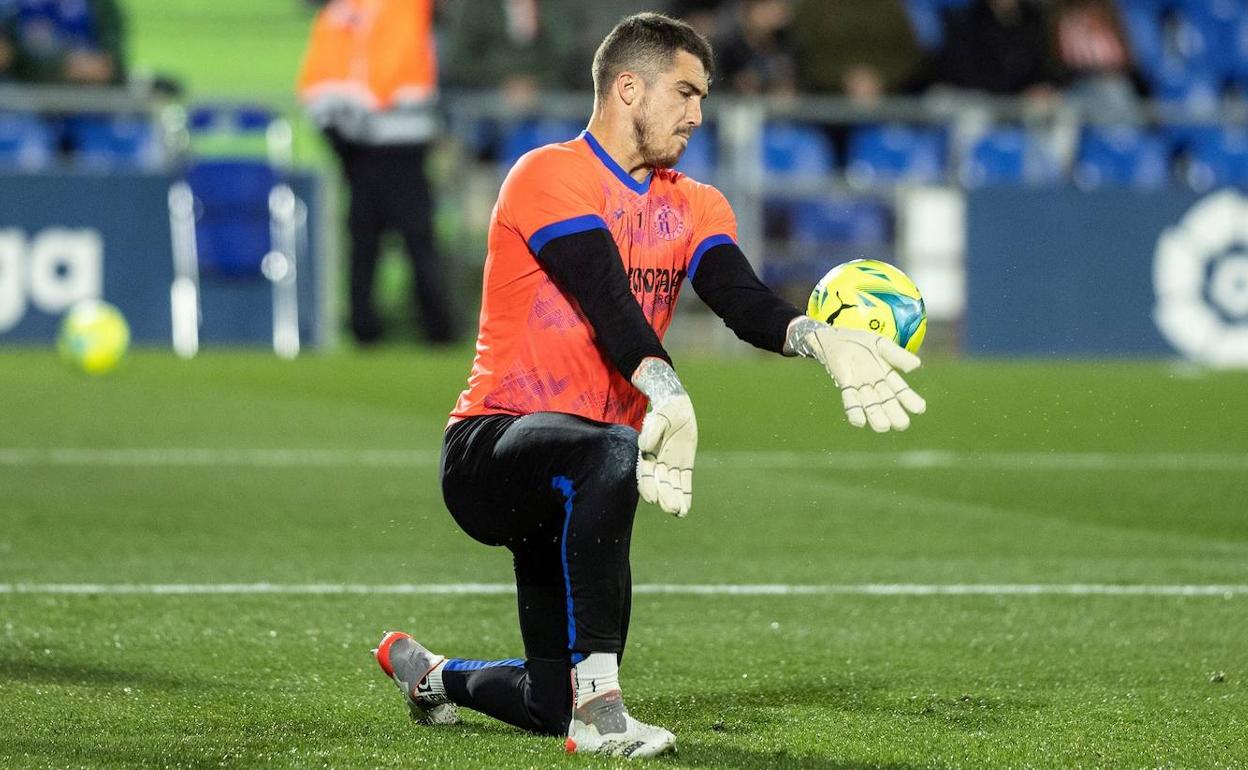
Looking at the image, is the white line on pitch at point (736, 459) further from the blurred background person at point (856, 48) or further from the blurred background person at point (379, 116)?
the blurred background person at point (856, 48)

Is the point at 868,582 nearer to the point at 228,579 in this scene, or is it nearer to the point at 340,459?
the point at 228,579

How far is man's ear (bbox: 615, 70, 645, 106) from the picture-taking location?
4109 millimetres

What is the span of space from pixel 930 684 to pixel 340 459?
4.88 metres

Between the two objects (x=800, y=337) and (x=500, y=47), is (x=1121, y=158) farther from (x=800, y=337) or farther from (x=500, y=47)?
(x=800, y=337)

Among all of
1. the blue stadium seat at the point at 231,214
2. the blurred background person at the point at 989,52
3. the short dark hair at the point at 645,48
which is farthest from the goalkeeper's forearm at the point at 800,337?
the blurred background person at the point at 989,52

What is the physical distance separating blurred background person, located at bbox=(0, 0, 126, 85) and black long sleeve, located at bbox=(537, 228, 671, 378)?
1223cm

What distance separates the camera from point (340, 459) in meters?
9.10

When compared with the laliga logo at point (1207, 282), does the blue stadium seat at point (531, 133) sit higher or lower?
higher

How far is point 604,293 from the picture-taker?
389 centimetres

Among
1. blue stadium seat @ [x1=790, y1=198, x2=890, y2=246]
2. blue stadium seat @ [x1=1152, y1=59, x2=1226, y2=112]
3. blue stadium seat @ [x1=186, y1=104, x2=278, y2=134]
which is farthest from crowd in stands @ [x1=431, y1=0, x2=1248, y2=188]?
blue stadium seat @ [x1=186, y1=104, x2=278, y2=134]

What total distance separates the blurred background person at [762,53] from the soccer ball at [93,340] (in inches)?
218

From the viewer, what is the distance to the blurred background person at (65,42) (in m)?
15.5

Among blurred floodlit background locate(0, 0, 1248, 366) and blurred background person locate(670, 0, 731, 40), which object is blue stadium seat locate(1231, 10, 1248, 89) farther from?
blurred background person locate(670, 0, 731, 40)

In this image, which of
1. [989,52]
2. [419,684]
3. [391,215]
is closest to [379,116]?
[391,215]
